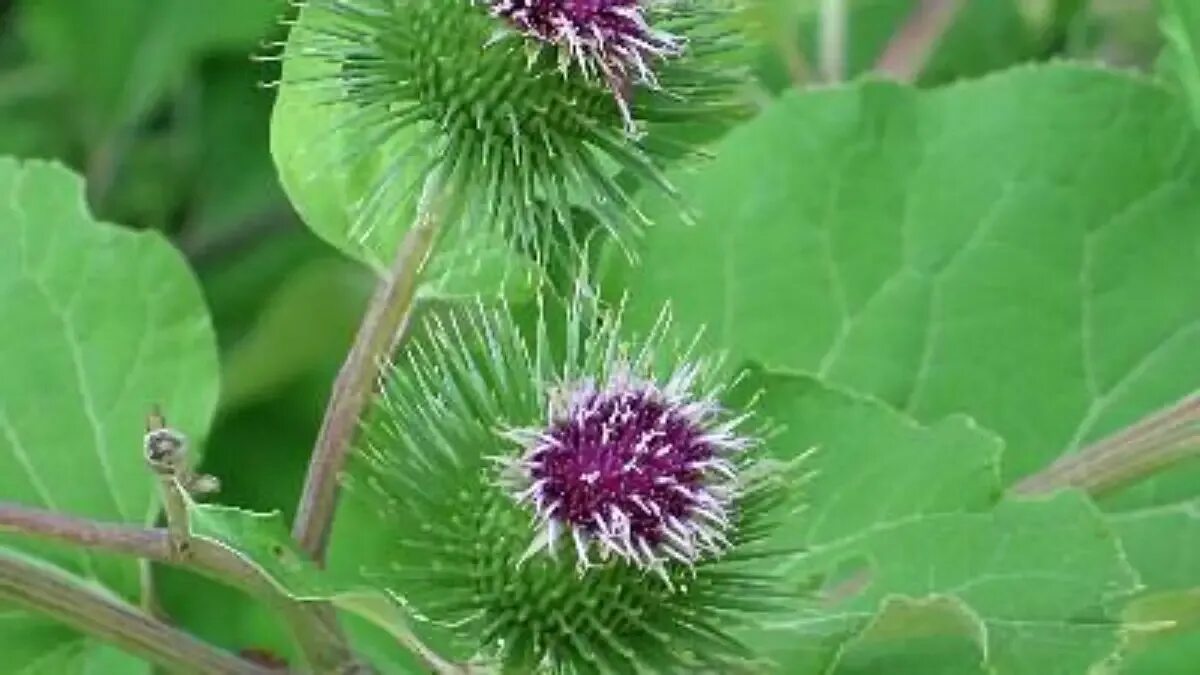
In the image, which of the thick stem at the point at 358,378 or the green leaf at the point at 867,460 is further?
the green leaf at the point at 867,460

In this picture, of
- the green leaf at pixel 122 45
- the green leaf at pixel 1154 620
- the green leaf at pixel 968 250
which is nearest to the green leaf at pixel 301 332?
the green leaf at pixel 122 45

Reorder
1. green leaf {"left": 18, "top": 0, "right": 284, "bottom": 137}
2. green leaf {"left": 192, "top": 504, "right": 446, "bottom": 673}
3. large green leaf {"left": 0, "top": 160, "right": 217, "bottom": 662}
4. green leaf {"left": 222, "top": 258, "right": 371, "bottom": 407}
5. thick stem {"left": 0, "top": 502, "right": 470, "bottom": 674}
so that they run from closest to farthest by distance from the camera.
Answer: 1. green leaf {"left": 192, "top": 504, "right": 446, "bottom": 673}
2. thick stem {"left": 0, "top": 502, "right": 470, "bottom": 674}
3. large green leaf {"left": 0, "top": 160, "right": 217, "bottom": 662}
4. green leaf {"left": 222, "top": 258, "right": 371, "bottom": 407}
5. green leaf {"left": 18, "top": 0, "right": 284, "bottom": 137}

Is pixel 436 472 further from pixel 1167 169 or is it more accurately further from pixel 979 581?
pixel 1167 169

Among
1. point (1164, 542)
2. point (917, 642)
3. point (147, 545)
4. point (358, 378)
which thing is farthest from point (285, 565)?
point (1164, 542)

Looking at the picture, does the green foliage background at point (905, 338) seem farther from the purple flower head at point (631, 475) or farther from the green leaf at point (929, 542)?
the purple flower head at point (631, 475)

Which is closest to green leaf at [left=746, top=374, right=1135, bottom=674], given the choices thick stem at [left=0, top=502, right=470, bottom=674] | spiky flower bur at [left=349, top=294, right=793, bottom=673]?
spiky flower bur at [left=349, top=294, right=793, bottom=673]

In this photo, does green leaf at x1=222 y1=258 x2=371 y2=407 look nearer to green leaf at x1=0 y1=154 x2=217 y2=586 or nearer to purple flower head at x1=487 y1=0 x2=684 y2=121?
green leaf at x1=0 y1=154 x2=217 y2=586

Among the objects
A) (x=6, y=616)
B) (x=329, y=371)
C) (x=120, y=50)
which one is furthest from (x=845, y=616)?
(x=120, y=50)
